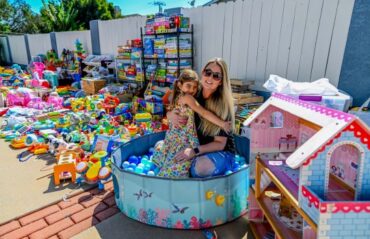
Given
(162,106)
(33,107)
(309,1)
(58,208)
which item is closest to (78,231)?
(58,208)

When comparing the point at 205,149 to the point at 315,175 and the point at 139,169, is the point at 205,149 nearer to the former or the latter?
the point at 139,169

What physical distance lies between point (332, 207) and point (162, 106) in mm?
4761

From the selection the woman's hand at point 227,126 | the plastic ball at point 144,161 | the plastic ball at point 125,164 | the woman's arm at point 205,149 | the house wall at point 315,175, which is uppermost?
the house wall at point 315,175

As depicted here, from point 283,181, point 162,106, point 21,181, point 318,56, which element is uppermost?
Result: point 318,56

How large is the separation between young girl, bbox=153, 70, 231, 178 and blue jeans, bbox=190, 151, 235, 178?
11cm

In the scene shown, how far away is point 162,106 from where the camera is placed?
19.0ft

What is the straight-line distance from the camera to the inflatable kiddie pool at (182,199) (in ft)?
7.35

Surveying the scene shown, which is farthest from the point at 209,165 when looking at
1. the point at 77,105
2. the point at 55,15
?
the point at 55,15

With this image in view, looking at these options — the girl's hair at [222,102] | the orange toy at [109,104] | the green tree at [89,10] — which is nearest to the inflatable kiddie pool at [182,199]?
the girl's hair at [222,102]

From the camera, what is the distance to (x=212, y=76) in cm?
249

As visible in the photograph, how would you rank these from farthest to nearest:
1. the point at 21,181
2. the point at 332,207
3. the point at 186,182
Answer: the point at 21,181 → the point at 186,182 → the point at 332,207

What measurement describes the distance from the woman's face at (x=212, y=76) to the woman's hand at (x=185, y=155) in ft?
2.17

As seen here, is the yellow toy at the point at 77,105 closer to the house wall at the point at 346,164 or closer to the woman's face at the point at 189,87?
the woman's face at the point at 189,87

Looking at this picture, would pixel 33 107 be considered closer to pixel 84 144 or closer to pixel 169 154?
pixel 84 144
